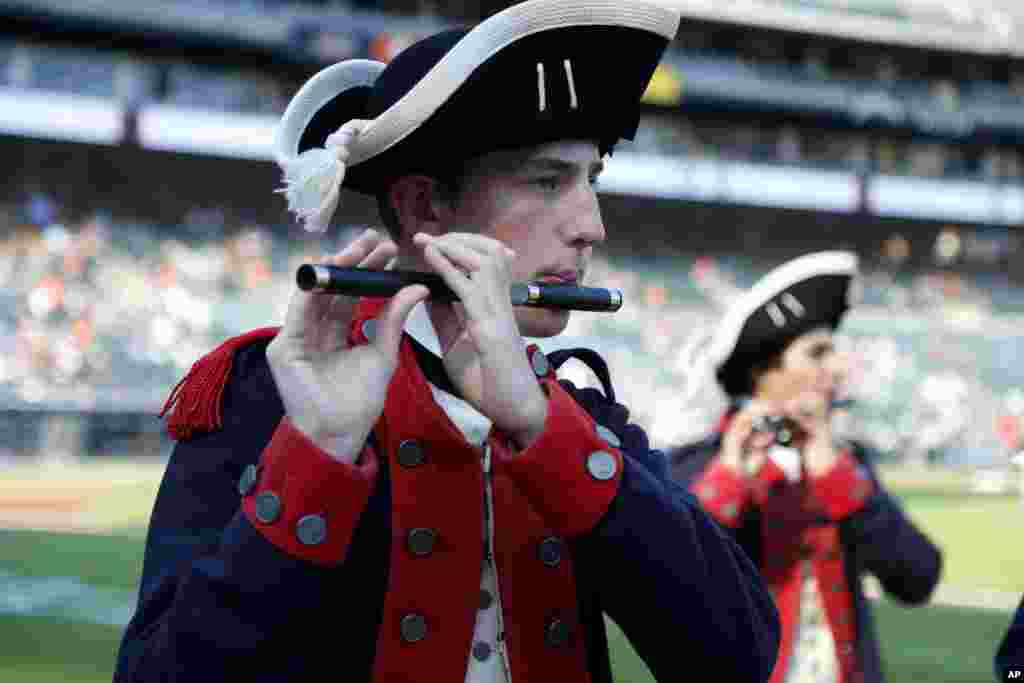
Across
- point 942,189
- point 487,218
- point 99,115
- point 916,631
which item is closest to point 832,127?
point 942,189

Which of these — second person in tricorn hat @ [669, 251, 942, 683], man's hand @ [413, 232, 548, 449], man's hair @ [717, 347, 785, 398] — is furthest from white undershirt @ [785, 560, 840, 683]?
man's hand @ [413, 232, 548, 449]

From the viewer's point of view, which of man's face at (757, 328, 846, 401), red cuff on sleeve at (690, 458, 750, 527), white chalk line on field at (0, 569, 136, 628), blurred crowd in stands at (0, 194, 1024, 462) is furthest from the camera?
blurred crowd in stands at (0, 194, 1024, 462)

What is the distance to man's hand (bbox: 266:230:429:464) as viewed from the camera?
1.67 meters

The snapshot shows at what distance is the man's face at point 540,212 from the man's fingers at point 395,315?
24 cm

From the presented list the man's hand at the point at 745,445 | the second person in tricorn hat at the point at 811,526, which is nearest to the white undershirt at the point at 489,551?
the second person in tricorn hat at the point at 811,526

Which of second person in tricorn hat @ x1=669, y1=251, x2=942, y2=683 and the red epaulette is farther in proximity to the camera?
second person in tricorn hat @ x1=669, y1=251, x2=942, y2=683

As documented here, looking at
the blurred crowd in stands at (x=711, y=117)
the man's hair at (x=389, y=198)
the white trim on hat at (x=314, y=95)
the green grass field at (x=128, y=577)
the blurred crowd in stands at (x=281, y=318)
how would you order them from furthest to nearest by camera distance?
the blurred crowd in stands at (x=711, y=117) → the blurred crowd in stands at (x=281, y=318) → the green grass field at (x=128, y=577) → the white trim on hat at (x=314, y=95) → the man's hair at (x=389, y=198)

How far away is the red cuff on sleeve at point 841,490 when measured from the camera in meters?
4.50

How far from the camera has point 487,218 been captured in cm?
195

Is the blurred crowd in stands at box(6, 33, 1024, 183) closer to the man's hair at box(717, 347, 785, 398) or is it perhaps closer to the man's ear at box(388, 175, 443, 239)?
the man's hair at box(717, 347, 785, 398)

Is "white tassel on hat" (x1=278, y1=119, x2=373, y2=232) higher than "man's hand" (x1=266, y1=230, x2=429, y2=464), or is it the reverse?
"white tassel on hat" (x1=278, y1=119, x2=373, y2=232)

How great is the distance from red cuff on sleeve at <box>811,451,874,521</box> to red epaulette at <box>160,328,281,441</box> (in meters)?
2.99

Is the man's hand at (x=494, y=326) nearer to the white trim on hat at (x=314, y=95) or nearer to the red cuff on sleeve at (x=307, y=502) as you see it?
the red cuff on sleeve at (x=307, y=502)

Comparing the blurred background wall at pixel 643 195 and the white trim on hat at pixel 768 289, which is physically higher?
the blurred background wall at pixel 643 195
